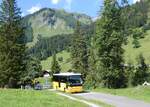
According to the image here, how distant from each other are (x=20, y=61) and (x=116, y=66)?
18.7 meters

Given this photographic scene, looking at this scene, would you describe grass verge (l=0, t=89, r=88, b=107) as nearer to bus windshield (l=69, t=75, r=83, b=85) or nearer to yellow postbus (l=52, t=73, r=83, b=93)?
yellow postbus (l=52, t=73, r=83, b=93)

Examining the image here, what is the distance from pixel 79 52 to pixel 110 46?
30992 millimetres

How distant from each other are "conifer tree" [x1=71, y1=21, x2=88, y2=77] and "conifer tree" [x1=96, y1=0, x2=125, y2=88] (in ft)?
92.8

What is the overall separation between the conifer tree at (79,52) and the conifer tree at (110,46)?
92.8ft

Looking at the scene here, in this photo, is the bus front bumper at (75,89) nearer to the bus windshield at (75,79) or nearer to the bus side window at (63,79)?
the bus windshield at (75,79)

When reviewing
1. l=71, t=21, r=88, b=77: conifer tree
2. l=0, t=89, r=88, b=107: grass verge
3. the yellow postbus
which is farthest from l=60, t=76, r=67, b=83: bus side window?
l=71, t=21, r=88, b=77: conifer tree

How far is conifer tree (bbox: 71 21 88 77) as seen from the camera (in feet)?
336

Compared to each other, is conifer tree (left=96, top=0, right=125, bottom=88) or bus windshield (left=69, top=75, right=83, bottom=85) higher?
conifer tree (left=96, top=0, right=125, bottom=88)

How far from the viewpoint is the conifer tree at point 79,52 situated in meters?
102

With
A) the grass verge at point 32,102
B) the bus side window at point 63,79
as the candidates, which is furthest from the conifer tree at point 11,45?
the grass verge at point 32,102

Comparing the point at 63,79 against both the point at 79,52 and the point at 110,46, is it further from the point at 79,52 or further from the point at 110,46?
the point at 79,52

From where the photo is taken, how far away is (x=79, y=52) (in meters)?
104

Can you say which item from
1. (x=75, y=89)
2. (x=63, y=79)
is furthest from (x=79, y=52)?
(x=75, y=89)

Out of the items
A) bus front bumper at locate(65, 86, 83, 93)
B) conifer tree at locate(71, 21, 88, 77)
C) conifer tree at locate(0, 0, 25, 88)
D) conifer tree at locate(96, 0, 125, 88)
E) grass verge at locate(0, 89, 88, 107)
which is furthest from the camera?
conifer tree at locate(71, 21, 88, 77)
